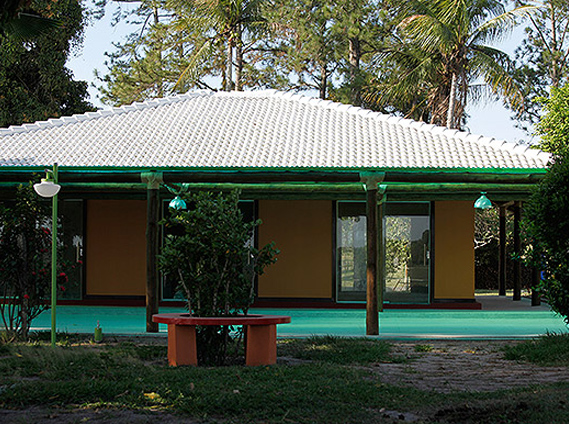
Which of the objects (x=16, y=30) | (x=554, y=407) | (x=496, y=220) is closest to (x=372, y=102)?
(x=496, y=220)

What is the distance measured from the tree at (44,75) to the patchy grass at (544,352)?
824 inches

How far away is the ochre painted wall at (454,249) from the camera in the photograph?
16.7 metres

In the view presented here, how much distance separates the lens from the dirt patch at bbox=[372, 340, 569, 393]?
7637 mm

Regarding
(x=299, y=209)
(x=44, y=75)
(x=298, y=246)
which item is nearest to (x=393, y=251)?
(x=298, y=246)

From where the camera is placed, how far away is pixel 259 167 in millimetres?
14070

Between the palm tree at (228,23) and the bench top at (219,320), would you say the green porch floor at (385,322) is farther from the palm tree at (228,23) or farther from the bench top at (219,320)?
the palm tree at (228,23)

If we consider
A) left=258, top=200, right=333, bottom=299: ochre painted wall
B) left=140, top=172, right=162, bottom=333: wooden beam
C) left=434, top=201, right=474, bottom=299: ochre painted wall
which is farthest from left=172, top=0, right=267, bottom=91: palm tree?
left=140, top=172, right=162, bottom=333: wooden beam

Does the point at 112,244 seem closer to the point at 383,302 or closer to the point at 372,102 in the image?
the point at 383,302

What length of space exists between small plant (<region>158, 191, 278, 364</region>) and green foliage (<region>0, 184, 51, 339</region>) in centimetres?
277

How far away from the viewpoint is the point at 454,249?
55.0 feet

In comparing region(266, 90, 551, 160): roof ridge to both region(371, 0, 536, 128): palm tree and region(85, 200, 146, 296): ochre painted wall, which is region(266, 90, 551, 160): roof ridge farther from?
region(371, 0, 536, 128): palm tree

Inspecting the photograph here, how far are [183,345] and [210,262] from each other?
99 centimetres

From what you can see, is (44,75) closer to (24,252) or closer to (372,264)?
(24,252)

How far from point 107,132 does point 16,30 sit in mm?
7274
